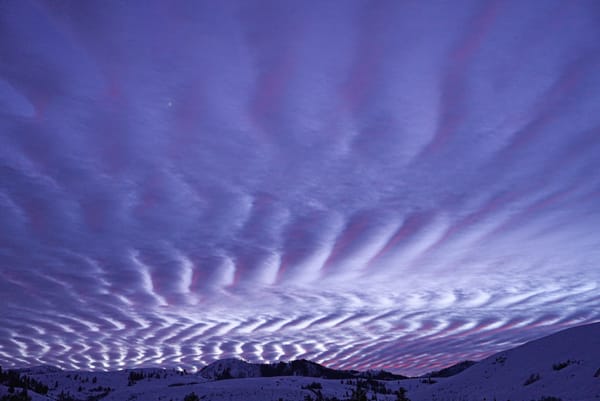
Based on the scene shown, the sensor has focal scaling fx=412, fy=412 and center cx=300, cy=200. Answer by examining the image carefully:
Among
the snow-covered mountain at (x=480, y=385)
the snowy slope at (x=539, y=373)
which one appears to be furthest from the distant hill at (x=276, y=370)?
the snowy slope at (x=539, y=373)

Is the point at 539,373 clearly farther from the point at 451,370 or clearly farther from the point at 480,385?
the point at 451,370

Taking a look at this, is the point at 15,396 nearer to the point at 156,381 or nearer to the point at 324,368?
the point at 156,381

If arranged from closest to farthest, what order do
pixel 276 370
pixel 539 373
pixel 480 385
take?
pixel 539 373 < pixel 480 385 < pixel 276 370

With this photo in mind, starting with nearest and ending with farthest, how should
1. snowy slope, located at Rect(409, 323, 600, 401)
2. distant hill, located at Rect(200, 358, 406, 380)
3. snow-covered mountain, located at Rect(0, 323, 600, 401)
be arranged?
1. snowy slope, located at Rect(409, 323, 600, 401)
2. snow-covered mountain, located at Rect(0, 323, 600, 401)
3. distant hill, located at Rect(200, 358, 406, 380)

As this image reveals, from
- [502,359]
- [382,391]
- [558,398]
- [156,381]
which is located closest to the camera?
[558,398]

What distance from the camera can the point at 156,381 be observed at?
136ft

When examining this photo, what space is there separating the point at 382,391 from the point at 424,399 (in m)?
8.46

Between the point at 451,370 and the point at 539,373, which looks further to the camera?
the point at 451,370

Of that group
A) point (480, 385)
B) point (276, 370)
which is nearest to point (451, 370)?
point (276, 370)

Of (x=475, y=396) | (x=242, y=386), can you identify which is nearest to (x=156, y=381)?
(x=242, y=386)

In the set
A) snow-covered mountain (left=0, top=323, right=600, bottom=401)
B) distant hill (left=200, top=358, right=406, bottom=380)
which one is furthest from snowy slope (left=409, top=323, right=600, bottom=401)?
distant hill (left=200, top=358, right=406, bottom=380)

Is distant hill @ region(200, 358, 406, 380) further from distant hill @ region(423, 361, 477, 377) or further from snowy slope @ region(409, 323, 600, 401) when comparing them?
snowy slope @ region(409, 323, 600, 401)

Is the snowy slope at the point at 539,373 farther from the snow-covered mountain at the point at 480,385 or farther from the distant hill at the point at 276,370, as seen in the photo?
the distant hill at the point at 276,370

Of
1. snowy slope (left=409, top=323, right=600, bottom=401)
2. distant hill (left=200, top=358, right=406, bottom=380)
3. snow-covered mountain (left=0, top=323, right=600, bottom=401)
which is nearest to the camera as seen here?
snowy slope (left=409, top=323, right=600, bottom=401)
